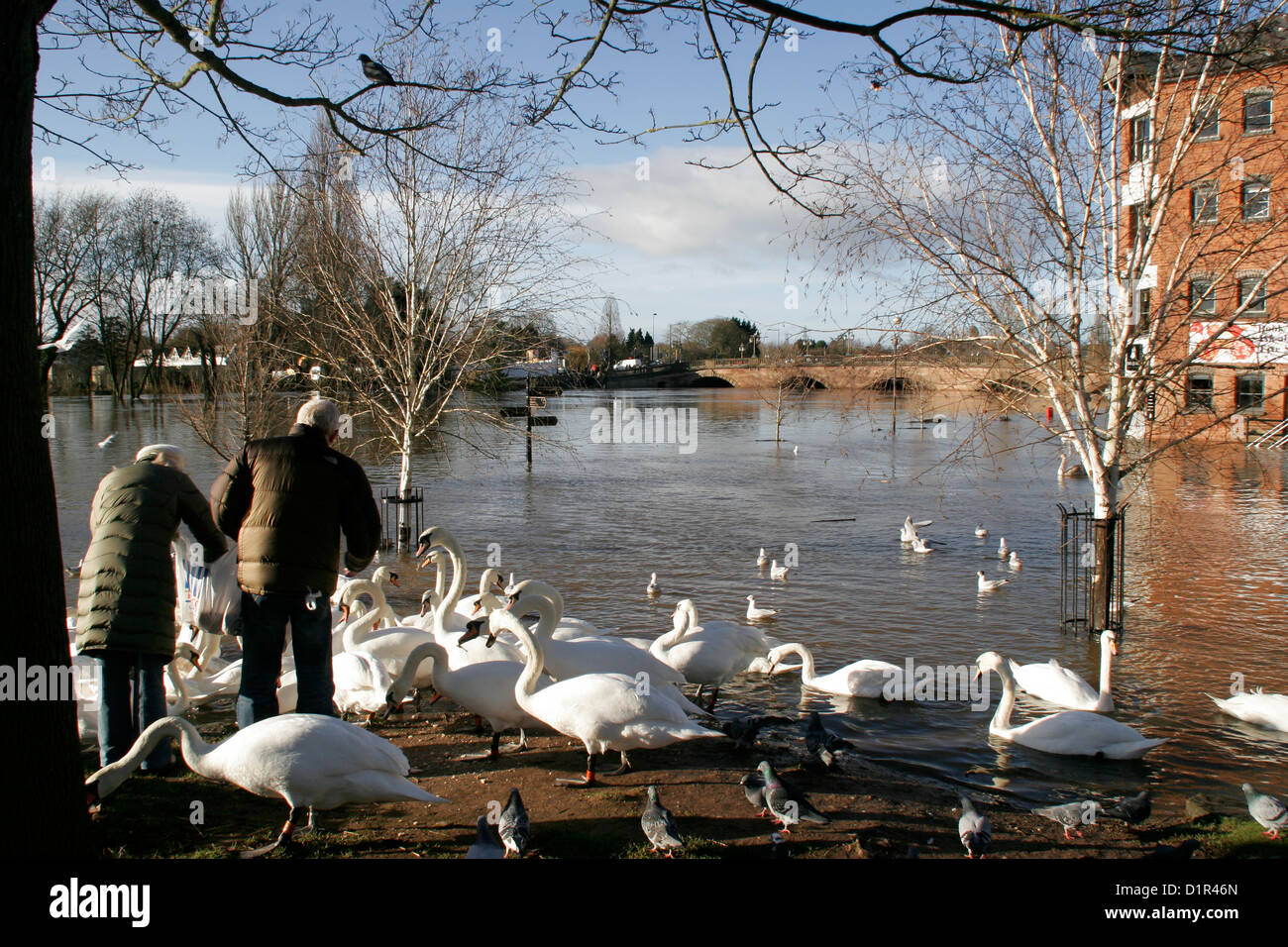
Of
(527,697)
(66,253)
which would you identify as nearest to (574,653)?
(527,697)

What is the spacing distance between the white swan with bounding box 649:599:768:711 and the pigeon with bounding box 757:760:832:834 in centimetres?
307

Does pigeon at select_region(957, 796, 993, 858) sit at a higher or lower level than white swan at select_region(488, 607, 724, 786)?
lower

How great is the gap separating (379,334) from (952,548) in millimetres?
11116

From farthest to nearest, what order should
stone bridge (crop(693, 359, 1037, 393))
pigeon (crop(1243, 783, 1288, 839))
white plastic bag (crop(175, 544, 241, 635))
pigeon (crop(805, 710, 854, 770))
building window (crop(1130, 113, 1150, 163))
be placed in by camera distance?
building window (crop(1130, 113, 1150, 163)) < stone bridge (crop(693, 359, 1037, 393)) < pigeon (crop(805, 710, 854, 770)) < white plastic bag (crop(175, 544, 241, 635)) < pigeon (crop(1243, 783, 1288, 839))

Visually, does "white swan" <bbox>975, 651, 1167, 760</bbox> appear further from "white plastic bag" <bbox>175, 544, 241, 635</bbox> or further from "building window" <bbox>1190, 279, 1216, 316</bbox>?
"white plastic bag" <bbox>175, 544, 241, 635</bbox>

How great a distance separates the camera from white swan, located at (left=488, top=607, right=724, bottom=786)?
5.49 metres

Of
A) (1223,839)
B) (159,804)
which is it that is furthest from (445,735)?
(1223,839)

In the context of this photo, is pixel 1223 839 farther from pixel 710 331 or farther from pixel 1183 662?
pixel 710 331

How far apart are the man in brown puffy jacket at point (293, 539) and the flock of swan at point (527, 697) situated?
569 millimetres

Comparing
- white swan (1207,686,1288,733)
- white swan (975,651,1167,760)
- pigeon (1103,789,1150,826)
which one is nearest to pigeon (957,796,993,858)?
pigeon (1103,789,1150,826)

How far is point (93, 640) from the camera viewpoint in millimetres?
5176

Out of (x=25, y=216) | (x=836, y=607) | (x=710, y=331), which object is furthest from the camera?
(x=710, y=331)

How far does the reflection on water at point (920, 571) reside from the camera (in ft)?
25.0

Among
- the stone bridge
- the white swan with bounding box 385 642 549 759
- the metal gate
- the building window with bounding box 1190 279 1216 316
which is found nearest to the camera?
the white swan with bounding box 385 642 549 759
